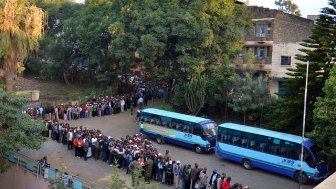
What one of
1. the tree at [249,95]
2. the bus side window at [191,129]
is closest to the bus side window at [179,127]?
the bus side window at [191,129]

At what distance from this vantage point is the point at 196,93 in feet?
90.5

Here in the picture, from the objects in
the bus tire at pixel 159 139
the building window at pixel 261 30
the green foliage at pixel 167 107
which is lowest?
the bus tire at pixel 159 139

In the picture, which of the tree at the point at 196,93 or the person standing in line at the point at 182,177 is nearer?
the person standing in line at the point at 182,177

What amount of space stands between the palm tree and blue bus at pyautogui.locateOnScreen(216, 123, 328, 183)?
36.4ft

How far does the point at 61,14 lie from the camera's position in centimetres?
4478

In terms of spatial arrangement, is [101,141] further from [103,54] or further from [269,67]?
[269,67]

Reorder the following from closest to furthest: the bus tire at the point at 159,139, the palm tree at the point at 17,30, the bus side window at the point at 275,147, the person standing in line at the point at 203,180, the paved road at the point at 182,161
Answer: the person standing in line at the point at 203,180 < the paved road at the point at 182,161 < the bus side window at the point at 275,147 < the palm tree at the point at 17,30 < the bus tire at the point at 159,139

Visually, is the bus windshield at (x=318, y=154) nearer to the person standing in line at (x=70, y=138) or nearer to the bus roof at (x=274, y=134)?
the bus roof at (x=274, y=134)

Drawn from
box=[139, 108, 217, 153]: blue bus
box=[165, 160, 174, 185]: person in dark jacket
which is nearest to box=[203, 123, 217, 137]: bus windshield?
box=[139, 108, 217, 153]: blue bus

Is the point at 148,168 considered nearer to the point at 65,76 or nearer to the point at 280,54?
the point at 280,54

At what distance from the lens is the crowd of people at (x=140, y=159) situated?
663 inches

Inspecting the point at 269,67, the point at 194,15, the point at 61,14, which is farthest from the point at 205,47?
the point at 61,14

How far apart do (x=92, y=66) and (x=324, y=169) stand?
24653 mm

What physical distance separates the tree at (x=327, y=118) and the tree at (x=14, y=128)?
11530 millimetres
